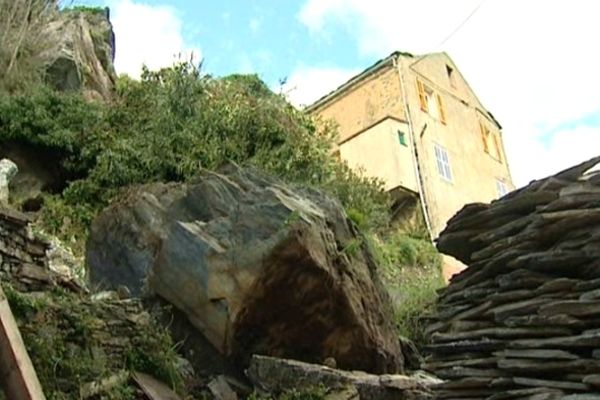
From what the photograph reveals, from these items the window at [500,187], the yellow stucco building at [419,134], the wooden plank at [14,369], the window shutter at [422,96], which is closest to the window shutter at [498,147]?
the yellow stucco building at [419,134]

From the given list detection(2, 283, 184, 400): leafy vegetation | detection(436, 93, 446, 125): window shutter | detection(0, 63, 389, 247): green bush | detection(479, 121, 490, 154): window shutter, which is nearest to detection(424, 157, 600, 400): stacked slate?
detection(2, 283, 184, 400): leafy vegetation

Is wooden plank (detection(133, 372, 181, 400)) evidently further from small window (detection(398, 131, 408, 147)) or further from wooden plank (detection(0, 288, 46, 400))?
small window (detection(398, 131, 408, 147))

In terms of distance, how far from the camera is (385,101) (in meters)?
17.9

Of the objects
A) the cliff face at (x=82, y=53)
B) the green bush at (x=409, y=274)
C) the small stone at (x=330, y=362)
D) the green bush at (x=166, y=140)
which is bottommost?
the small stone at (x=330, y=362)

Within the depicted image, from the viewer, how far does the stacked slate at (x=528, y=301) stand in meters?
3.75

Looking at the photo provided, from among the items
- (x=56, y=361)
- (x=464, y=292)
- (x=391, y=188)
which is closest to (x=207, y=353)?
(x=56, y=361)

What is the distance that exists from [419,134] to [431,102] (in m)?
1.85

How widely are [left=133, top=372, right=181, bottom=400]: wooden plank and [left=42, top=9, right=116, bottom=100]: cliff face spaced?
399 inches

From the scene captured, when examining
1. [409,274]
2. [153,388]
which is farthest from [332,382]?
[409,274]

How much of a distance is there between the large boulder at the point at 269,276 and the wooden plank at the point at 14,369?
4.60 meters

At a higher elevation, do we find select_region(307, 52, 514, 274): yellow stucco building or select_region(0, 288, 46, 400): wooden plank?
select_region(307, 52, 514, 274): yellow stucco building

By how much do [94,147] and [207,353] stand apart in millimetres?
6931

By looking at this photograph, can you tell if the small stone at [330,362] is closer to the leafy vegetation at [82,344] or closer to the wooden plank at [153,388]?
the leafy vegetation at [82,344]

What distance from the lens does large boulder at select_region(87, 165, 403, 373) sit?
7035 mm
